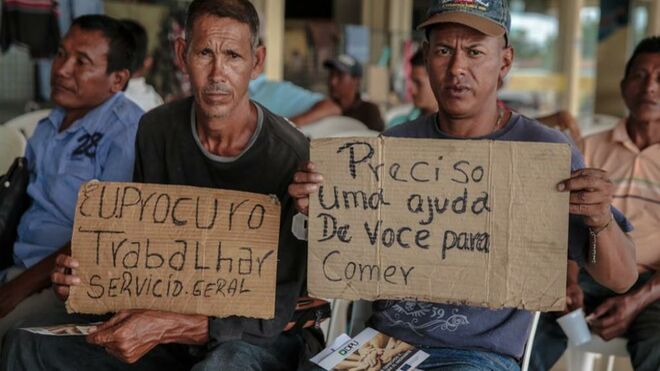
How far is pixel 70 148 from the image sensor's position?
2.57 m

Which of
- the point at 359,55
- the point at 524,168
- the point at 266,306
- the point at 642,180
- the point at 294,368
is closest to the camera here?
the point at 524,168

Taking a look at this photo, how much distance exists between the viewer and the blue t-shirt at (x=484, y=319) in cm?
183

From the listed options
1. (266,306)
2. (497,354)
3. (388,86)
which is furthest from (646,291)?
(388,86)

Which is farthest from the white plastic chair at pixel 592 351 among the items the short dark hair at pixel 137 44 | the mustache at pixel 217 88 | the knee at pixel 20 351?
the short dark hair at pixel 137 44

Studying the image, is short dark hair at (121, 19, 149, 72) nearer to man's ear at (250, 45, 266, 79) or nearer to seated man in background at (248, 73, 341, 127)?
man's ear at (250, 45, 266, 79)

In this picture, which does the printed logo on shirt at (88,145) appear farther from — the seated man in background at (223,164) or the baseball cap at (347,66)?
the baseball cap at (347,66)

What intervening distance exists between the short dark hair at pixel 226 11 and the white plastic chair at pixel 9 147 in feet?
4.06

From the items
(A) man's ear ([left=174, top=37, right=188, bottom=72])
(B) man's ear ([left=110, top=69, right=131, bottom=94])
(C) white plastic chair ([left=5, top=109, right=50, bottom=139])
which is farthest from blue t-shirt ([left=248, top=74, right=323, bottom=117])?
(A) man's ear ([left=174, top=37, right=188, bottom=72])

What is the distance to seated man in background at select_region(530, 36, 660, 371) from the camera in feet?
7.94

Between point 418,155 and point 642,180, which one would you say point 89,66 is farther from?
point 642,180

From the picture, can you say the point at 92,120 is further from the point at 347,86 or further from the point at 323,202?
the point at 347,86

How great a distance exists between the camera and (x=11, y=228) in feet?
8.45

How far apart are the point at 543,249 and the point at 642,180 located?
3.87 feet

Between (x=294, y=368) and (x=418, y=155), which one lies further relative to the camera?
(x=294, y=368)
